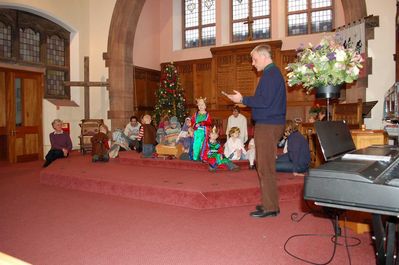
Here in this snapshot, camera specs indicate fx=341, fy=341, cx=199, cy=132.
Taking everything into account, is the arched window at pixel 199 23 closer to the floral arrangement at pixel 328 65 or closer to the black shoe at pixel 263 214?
the floral arrangement at pixel 328 65

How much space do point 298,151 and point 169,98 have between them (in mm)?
6014

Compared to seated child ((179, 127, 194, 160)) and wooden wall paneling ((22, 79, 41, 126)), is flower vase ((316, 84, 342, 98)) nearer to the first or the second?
seated child ((179, 127, 194, 160))

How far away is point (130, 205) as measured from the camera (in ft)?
15.8

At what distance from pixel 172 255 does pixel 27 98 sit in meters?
8.15

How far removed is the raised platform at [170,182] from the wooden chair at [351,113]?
221 cm

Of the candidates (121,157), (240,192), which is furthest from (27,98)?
(240,192)

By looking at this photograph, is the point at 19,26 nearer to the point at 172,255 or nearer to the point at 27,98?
the point at 27,98

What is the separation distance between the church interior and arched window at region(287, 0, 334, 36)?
0.12ft

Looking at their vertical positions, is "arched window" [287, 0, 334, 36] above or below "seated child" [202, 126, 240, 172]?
above

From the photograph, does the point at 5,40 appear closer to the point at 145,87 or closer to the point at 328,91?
the point at 145,87

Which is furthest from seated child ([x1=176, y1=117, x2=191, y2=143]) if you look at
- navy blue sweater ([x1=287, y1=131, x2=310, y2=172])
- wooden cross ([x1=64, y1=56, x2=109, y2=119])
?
wooden cross ([x1=64, y1=56, x2=109, y2=119])

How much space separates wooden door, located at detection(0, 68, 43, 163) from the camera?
356 inches

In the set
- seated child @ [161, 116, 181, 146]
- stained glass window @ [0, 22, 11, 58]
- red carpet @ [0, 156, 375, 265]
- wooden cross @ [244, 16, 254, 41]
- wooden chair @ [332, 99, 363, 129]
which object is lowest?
red carpet @ [0, 156, 375, 265]

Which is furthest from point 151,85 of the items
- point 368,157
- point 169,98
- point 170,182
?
point 368,157
